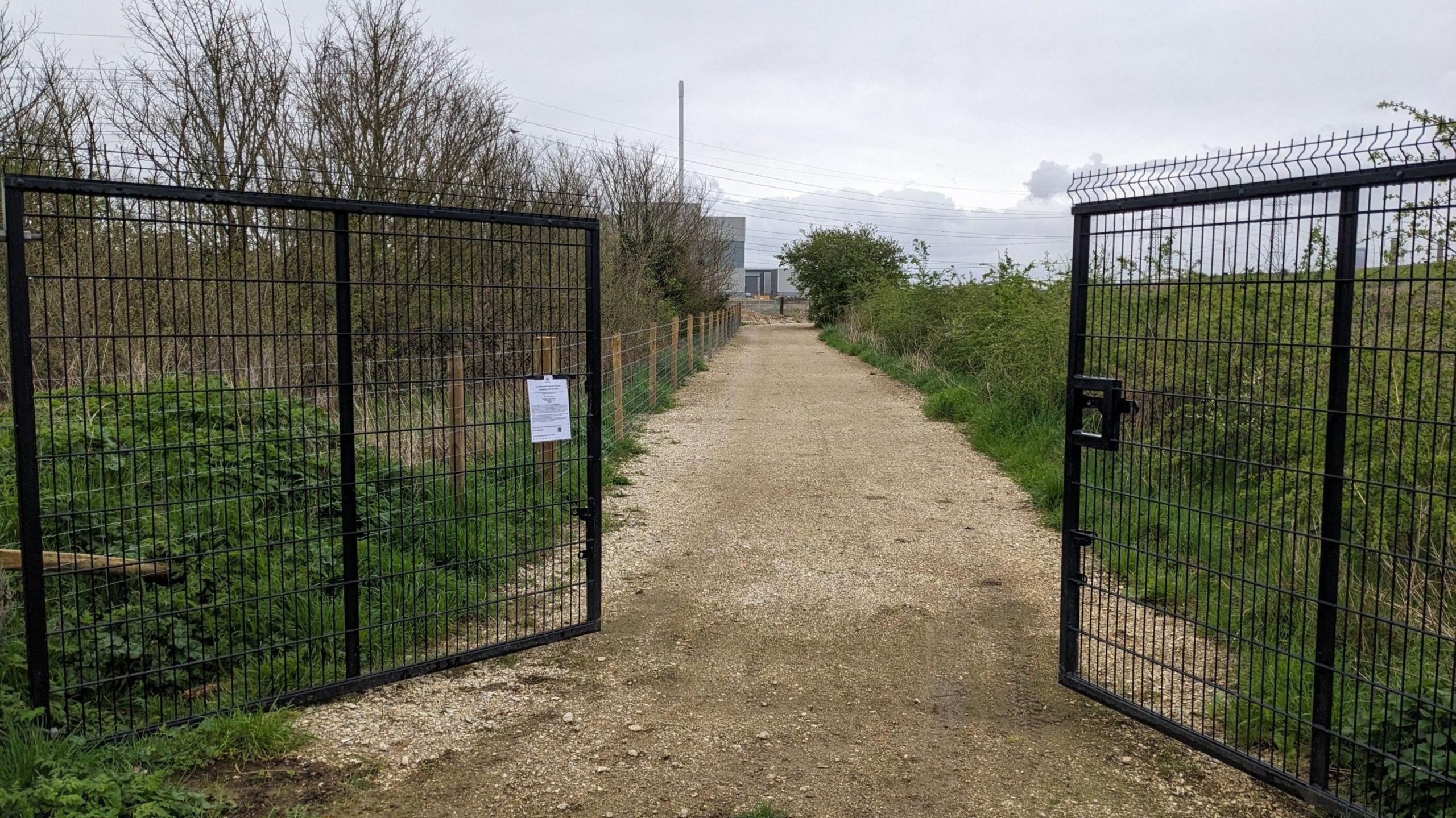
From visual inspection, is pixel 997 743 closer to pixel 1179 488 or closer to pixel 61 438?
pixel 1179 488

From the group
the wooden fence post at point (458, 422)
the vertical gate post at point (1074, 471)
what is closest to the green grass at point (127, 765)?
the wooden fence post at point (458, 422)

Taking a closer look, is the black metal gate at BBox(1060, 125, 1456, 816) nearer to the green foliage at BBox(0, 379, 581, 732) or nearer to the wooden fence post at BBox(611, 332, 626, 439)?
the green foliage at BBox(0, 379, 581, 732)

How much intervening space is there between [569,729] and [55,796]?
181 centimetres

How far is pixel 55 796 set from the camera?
10.3 ft

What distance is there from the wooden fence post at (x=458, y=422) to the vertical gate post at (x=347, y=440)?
3.92 ft

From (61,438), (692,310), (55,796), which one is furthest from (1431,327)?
(692,310)

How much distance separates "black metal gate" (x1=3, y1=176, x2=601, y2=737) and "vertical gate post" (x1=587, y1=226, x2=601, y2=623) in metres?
0.01

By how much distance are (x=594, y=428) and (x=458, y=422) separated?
6.26 feet

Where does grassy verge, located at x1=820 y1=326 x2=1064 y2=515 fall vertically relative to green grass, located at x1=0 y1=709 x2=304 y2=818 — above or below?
above

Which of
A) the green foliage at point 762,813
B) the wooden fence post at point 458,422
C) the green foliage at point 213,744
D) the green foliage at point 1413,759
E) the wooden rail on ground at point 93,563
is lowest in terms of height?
the green foliage at point 762,813

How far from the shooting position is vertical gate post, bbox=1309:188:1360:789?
3.37 metres

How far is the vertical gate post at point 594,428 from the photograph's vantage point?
5.09m

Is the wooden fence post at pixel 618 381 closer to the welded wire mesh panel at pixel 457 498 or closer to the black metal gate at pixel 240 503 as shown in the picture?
the welded wire mesh panel at pixel 457 498

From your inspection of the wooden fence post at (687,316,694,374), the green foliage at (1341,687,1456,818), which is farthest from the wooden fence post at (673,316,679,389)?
the green foliage at (1341,687,1456,818)
